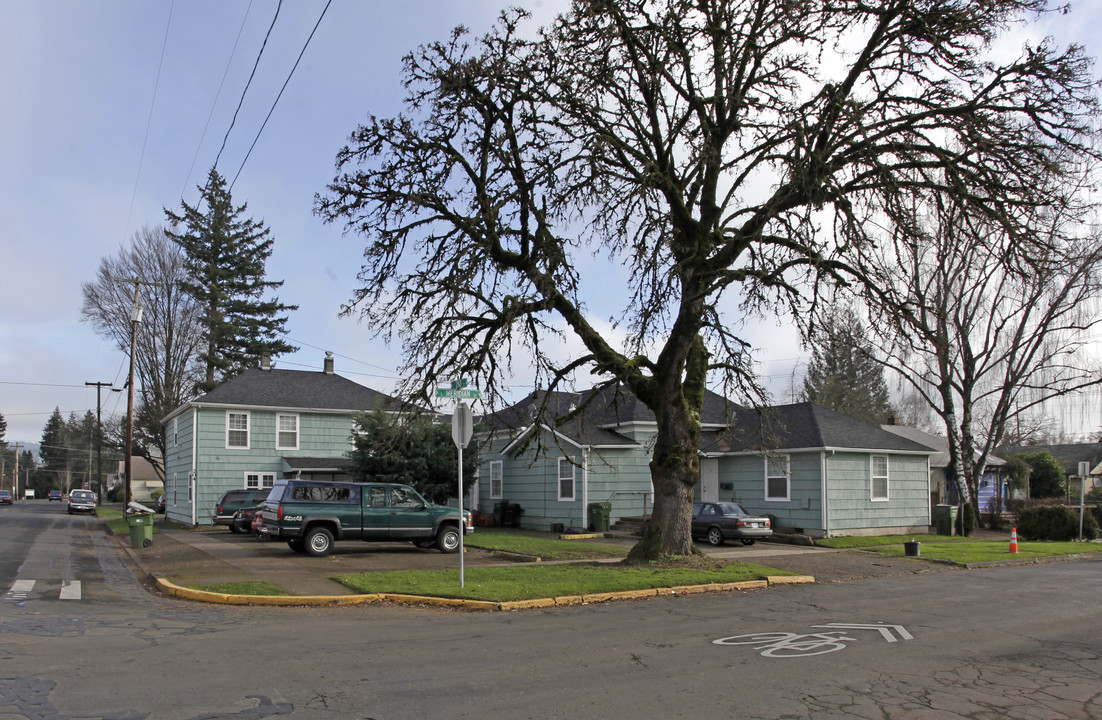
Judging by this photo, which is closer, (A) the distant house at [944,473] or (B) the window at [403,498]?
(B) the window at [403,498]

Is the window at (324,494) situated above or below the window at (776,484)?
above

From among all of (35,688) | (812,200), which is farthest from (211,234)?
(35,688)

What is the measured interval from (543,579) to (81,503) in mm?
54185

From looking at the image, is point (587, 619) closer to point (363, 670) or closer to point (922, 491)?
point (363, 670)

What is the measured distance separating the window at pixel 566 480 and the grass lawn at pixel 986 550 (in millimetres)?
11177

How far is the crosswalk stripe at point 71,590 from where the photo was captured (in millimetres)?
12977

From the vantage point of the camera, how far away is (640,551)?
17.1 metres

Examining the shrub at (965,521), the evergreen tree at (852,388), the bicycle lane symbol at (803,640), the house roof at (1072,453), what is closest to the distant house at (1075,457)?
the house roof at (1072,453)

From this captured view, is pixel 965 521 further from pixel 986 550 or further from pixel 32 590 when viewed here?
pixel 32 590

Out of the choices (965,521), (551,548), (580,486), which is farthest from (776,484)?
(551,548)

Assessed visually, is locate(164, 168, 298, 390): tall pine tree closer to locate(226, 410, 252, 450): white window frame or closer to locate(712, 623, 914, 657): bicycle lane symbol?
locate(226, 410, 252, 450): white window frame

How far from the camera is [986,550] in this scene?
906 inches

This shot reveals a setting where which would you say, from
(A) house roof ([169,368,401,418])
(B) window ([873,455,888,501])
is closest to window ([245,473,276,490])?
(A) house roof ([169,368,401,418])

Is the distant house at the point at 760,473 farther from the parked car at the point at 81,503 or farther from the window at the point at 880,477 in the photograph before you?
the parked car at the point at 81,503
